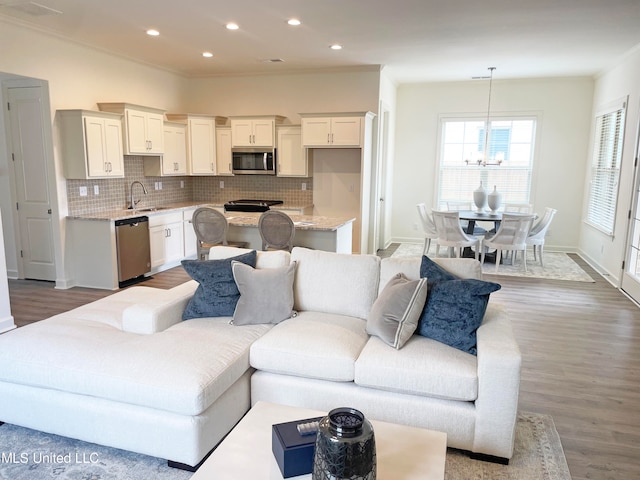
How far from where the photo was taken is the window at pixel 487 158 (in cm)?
831

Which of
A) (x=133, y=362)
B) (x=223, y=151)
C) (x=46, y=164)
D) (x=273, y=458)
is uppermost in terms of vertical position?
(x=223, y=151)

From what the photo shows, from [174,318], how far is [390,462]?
1782 mm

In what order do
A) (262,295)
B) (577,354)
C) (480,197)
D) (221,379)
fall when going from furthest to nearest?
(480,197)
(577,354)
(262,295)
(221,379)

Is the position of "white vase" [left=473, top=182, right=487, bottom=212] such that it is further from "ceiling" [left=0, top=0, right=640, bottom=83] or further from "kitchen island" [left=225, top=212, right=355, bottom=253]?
"kitchen island" [left=225, top=212, right=355, bottom=253]

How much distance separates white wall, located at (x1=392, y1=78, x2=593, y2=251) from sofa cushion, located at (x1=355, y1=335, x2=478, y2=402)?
22.2ft

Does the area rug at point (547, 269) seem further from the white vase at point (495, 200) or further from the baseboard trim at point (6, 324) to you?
the baseboard trim at point (6, 324)

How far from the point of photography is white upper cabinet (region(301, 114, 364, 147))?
264 inches

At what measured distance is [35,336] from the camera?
2.62m

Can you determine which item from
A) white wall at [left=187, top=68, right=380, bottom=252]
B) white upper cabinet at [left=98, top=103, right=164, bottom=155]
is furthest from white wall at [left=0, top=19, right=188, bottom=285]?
white wall at [left=187, top=68, right=380, bottom=252]

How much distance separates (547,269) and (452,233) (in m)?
1.52

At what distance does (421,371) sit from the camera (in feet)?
7.68

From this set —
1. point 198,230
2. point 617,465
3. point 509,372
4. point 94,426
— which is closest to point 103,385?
point 94,426

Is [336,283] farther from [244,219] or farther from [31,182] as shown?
[31,182]

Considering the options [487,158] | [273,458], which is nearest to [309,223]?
[273,458]
